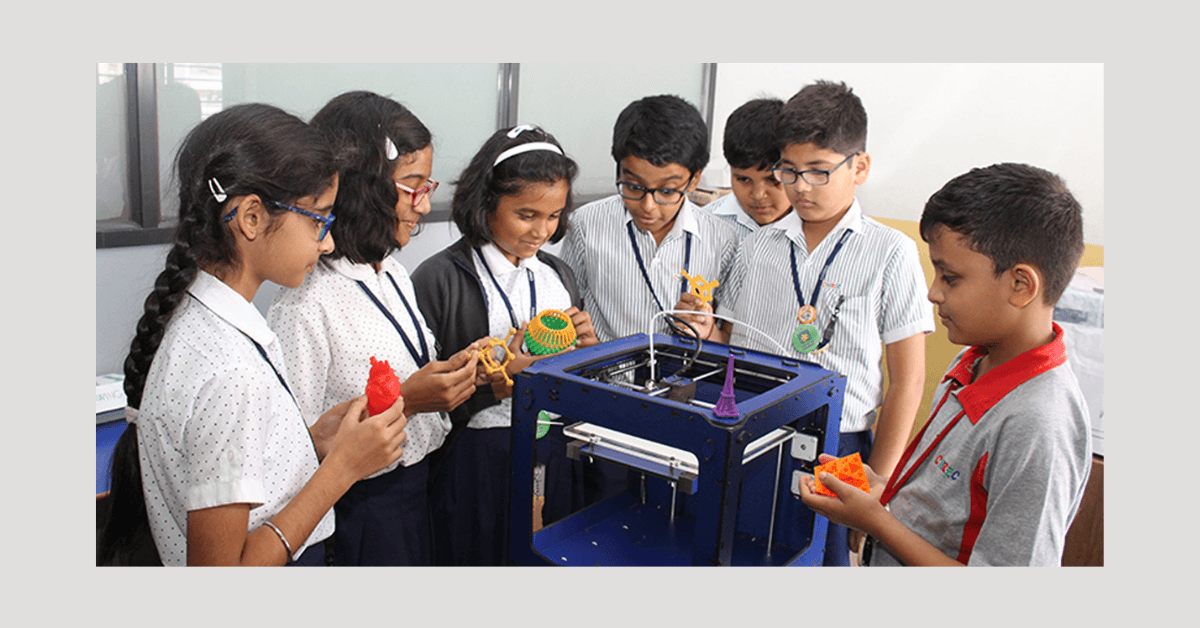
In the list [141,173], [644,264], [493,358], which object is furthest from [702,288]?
[141,173]

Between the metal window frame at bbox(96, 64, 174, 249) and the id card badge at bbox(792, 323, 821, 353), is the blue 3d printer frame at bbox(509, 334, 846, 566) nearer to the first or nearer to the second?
the id card badge at bbox(792, 323, 821, 353)

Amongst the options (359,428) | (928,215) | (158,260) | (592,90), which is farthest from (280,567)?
(592,90)

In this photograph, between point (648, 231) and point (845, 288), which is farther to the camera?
point (648, 231)

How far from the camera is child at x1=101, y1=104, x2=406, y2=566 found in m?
1.06

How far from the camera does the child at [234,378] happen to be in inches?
41.9

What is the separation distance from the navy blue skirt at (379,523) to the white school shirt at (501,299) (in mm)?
231

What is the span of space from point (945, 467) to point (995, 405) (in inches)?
4.7

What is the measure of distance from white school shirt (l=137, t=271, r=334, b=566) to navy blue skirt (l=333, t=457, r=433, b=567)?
0.38 meters

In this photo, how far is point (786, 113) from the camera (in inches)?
73.3

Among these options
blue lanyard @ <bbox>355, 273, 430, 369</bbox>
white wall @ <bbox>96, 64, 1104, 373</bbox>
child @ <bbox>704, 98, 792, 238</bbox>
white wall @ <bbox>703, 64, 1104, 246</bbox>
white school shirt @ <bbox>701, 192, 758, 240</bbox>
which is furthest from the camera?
white wall @ <bbox>703, 64, 1104, 246</bbox>

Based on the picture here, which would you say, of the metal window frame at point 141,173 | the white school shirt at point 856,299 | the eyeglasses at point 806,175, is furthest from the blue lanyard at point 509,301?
the metal window frame at point 141,173

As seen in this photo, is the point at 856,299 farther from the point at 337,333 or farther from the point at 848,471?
the point at 337,333

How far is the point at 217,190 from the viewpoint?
1146 mm

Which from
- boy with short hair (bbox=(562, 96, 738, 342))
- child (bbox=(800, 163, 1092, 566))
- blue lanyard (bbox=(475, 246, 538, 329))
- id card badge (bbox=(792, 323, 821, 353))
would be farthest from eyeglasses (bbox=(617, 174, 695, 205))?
child (bbox=(800, 163, 1092, 566))
